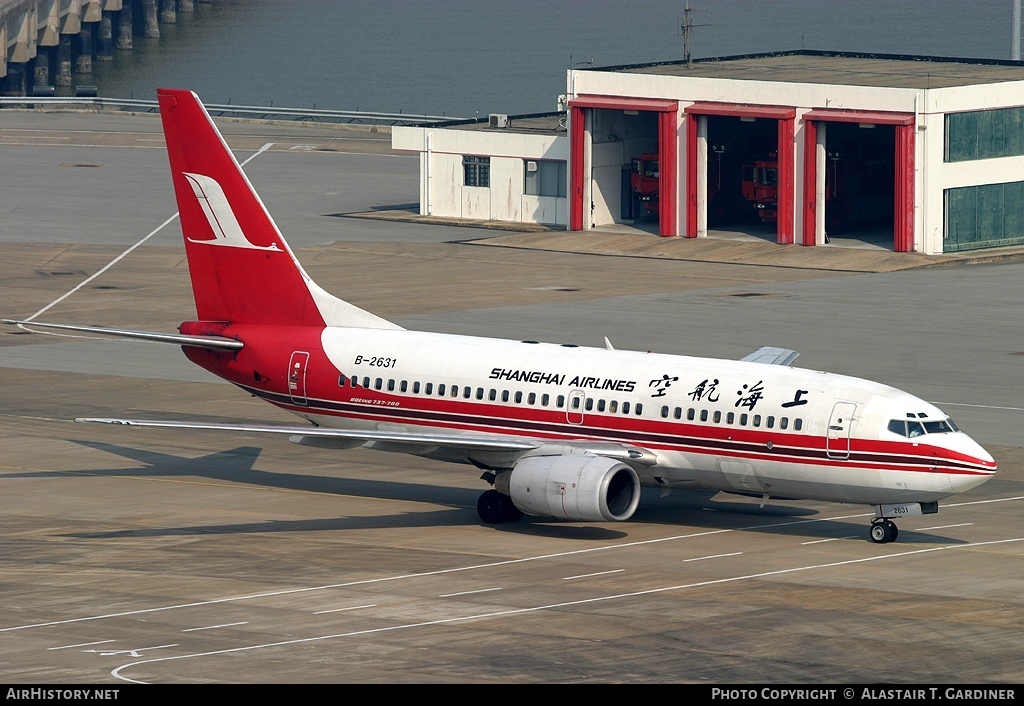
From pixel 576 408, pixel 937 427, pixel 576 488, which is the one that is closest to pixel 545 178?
pixel 576 408

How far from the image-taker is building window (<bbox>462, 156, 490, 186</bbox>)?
112000mm

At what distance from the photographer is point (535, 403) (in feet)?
148

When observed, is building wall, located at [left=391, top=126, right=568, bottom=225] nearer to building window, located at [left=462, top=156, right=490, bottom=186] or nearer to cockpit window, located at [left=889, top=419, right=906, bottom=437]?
building window, located at [left=462, top=156, right=490, bottom=186]

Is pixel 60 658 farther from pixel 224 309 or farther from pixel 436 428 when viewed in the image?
pixel 224 309

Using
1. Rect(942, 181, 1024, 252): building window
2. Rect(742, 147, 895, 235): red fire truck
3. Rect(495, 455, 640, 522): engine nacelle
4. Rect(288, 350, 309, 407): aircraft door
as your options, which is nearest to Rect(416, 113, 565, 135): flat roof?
Rect(742, 147, 895, 235): red fire truck

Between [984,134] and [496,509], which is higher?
[984,134]

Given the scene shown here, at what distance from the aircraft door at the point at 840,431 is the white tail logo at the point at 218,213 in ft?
54.8

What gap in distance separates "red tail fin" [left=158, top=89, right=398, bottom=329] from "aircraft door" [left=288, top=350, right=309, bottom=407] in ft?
3.93

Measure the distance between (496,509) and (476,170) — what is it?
69.3 m

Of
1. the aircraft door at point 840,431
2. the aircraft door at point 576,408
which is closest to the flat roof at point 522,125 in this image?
the aircraft door at point 576,408


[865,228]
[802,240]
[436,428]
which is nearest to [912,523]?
[436,428]

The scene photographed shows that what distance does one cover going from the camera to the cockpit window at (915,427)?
41000 millimetres

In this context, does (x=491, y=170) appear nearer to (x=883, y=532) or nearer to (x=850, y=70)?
(x=850, y=70)

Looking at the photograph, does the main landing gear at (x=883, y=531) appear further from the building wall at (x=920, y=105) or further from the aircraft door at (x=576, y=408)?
the building wall at (x=920, y=105)
